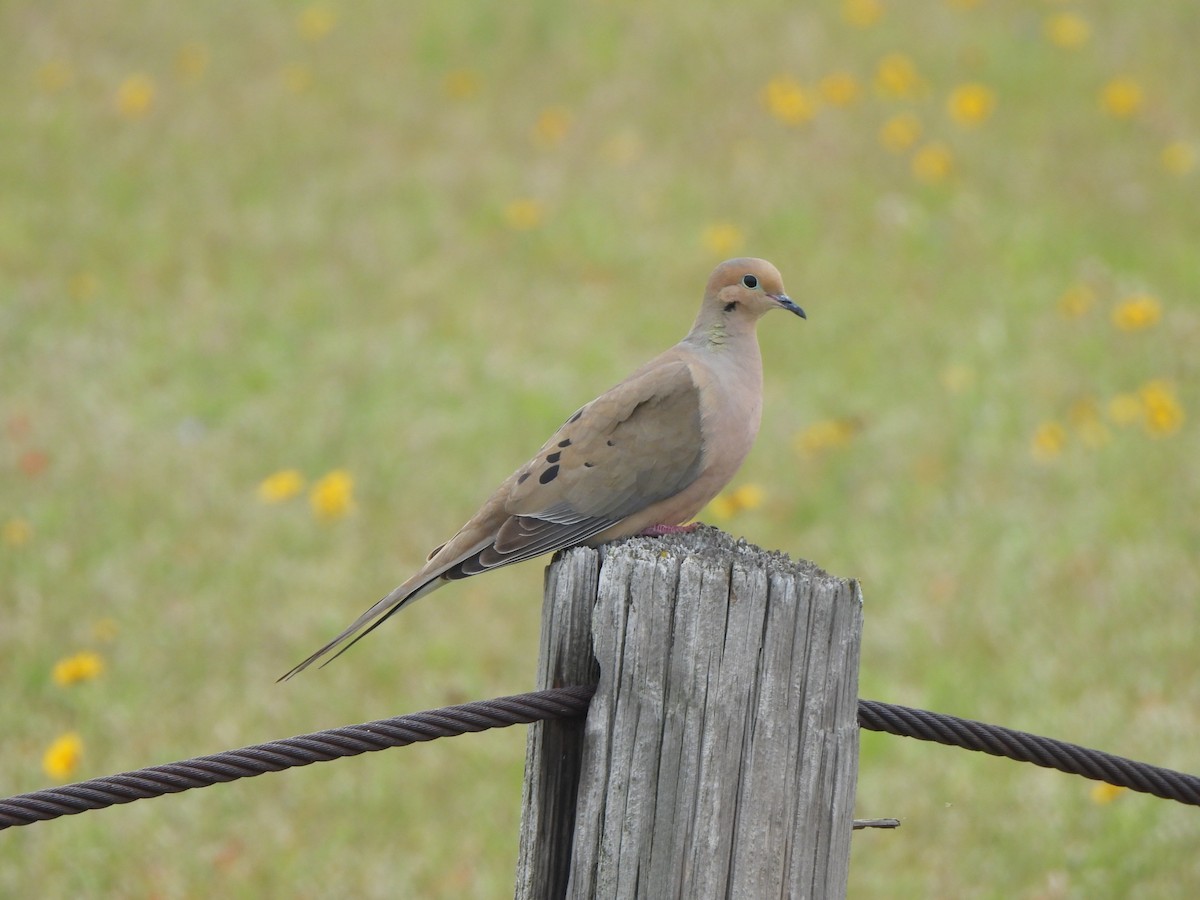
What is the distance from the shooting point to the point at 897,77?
9.82 metres

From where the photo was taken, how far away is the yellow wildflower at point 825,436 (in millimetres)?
7133

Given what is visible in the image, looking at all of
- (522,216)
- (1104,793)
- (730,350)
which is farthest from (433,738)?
(522,216)

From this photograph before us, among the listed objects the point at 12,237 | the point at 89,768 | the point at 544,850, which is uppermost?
the point at 12,237

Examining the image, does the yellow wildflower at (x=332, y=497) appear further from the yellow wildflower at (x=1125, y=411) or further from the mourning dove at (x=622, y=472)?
the yellow wildflower at (x=1125, y=411)

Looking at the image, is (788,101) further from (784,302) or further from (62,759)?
(62,759)

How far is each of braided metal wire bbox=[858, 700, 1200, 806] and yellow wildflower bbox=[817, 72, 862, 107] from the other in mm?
7924

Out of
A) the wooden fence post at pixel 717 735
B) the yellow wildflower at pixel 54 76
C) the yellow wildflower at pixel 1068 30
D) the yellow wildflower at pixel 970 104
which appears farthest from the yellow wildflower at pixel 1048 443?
the yellow wildflower at pixel 54 76

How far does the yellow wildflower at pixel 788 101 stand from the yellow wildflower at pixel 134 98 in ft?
14.5

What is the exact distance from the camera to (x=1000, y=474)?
6.99 m

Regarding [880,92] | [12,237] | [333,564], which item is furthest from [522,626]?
[880,92]

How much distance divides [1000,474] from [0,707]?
457cm

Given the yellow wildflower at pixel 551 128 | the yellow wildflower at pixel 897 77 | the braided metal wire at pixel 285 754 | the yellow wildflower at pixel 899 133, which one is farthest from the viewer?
the yellow wildflower at pixel 551 128

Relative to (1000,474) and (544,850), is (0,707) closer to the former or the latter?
(544,850)

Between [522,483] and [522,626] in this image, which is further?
[522,626]
